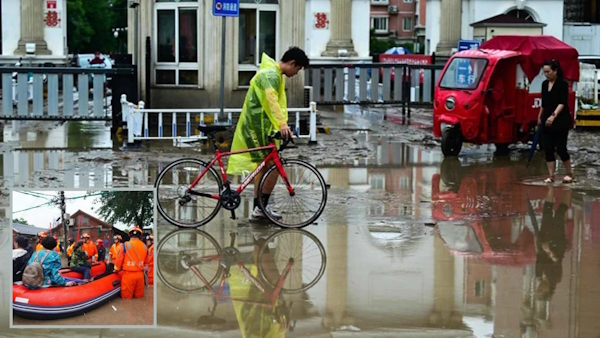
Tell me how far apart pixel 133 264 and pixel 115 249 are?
0.14 meters

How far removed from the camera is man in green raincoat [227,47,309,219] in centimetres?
1069

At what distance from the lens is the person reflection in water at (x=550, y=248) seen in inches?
338

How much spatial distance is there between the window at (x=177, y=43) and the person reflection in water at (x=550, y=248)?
837 centimetres

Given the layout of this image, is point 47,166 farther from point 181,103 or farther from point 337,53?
point 337,53

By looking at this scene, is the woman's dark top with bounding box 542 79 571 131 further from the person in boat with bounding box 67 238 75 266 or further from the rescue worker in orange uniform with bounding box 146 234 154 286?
the person in boat with bounding box 67 238 75 266

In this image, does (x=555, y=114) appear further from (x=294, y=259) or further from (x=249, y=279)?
(x=249, y=279)

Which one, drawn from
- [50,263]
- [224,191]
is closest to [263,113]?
[224,191]

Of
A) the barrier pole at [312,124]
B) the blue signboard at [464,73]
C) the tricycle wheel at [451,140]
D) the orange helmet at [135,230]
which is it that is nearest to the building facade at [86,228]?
the orange helmet at [135,230]

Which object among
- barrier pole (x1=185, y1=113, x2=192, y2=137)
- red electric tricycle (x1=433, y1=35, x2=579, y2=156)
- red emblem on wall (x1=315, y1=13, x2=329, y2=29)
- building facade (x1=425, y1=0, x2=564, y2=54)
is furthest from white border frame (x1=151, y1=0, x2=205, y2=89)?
building facade (x1=425, y1=0, x2=564, y2=54)

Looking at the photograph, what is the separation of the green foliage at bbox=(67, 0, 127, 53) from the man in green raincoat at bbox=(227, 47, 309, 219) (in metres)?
52.0

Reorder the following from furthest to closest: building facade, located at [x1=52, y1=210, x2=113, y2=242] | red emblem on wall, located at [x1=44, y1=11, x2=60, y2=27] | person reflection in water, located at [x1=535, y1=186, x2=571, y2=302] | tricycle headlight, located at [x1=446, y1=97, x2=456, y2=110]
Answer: red emblem on wall, located at [x1=44, y1=11, x2=60, y2=27] → tricycle headlight, located at [x1=446, y1=97, x2=456, y2=110] → person reflection in water, located at [x1=535, y1=186, x2=571, y2=302] → building facade, located at [x1=52, y1=210, x2=113, y2=242]

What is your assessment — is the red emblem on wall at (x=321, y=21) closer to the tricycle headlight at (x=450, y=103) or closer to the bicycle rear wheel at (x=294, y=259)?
the tricycle headlight at (x=450, y=103)

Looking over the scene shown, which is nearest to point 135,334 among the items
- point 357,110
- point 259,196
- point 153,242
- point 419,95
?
point 153,242

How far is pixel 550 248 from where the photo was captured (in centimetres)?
1003
